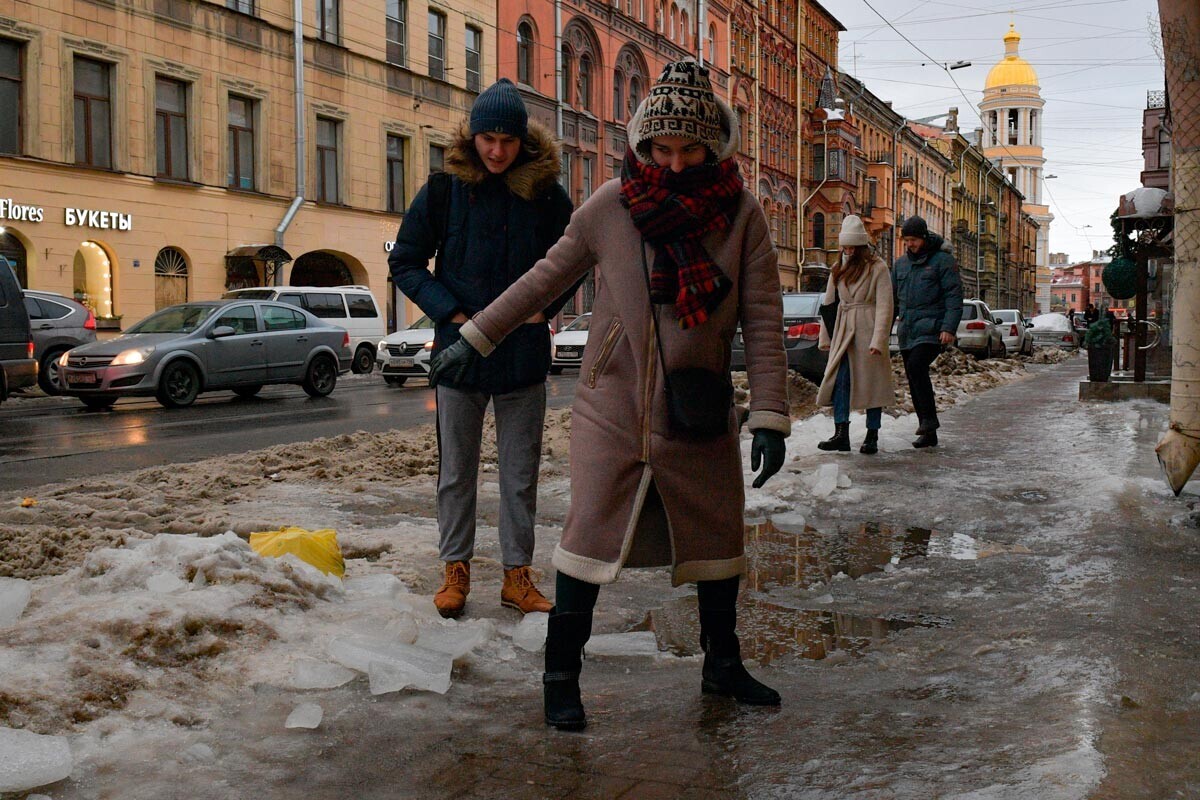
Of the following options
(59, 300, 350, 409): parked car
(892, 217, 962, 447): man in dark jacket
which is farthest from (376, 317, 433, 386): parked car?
(892, 217, 962, 447): man in dark jacket

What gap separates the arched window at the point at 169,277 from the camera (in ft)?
83.3

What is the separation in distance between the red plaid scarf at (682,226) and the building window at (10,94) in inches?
868

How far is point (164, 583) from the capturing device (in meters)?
3.93

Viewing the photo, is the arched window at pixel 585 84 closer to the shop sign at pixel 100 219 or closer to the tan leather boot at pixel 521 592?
the shop sign at pixel 100 219

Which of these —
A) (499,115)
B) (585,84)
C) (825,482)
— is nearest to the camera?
(499,115)

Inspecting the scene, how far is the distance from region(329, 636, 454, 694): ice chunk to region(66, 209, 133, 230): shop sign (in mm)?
21843

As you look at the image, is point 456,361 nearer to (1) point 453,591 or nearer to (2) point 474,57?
(1) point 453,591

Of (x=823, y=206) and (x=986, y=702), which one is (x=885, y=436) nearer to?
(x=986, y=702)

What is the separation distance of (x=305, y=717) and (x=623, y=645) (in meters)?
1.24

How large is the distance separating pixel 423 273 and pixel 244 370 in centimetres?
1305

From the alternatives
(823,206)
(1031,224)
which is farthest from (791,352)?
(1031,224)

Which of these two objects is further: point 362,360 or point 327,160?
A: point 327,160

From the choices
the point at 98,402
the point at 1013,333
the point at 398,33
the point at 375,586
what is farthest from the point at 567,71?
the point at 375,586

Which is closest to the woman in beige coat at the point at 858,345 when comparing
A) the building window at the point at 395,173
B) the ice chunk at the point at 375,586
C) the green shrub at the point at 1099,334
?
the ice chunk at the point at 375,586
